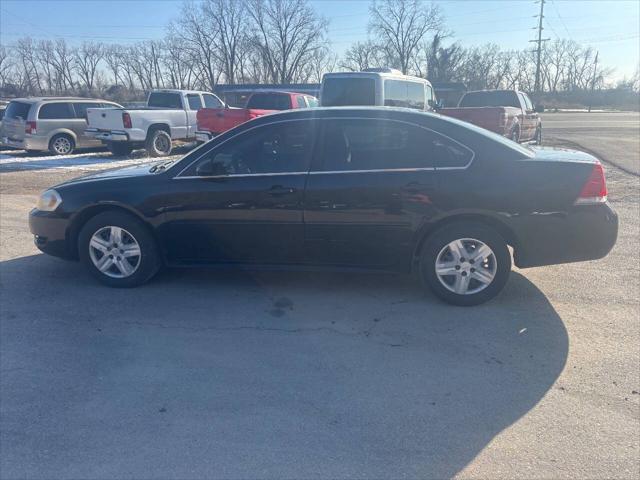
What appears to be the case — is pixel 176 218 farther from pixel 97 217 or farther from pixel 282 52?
pixel 282 52

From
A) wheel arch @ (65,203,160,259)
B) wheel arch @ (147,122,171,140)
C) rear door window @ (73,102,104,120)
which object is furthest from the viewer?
rear door window @ (73,102,104,120)

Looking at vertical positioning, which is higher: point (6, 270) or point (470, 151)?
point (470, 151)

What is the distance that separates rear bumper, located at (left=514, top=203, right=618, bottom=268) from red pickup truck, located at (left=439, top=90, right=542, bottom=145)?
326 inches

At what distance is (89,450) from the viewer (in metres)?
2.92

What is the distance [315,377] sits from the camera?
366 cm

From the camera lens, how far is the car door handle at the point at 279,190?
4883mm

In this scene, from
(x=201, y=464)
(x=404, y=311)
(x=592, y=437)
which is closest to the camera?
(x=201, y=464)

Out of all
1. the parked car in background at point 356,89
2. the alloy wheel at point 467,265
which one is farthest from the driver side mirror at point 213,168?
the parked car in background at point 356,89

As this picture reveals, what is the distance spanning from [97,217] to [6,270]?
1417 millimetres

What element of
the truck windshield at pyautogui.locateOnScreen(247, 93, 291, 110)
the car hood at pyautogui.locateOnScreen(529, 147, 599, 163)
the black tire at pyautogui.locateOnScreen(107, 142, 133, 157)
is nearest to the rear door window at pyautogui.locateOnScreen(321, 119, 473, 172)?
the car hood at pyautogui.locateOnScreen(529, 147, 599, 163)

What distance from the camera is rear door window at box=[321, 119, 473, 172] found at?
4.79m

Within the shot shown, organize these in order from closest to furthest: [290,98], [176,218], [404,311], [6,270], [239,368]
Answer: [239,368]
[404,311]
[176,218]
[6,270]
[290,98]

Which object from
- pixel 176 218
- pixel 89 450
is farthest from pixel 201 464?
pixel 176 218

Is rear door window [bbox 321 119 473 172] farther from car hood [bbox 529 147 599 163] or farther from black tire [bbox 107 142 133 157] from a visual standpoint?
black tire [bbox 107 142 133 157]
